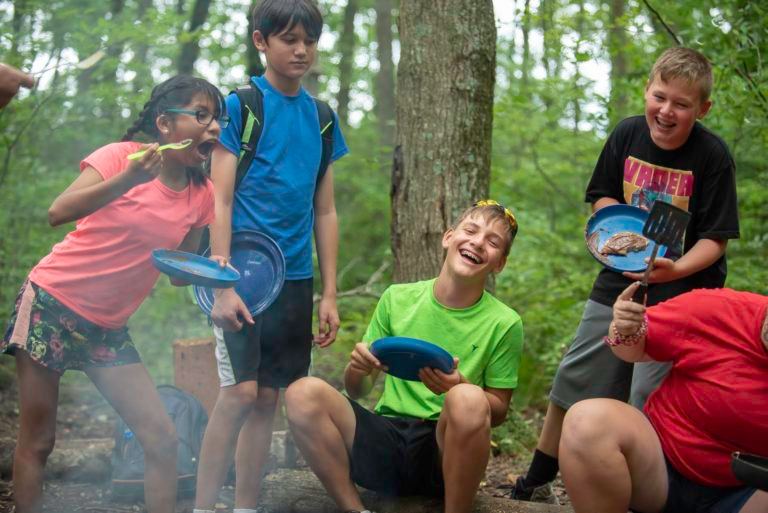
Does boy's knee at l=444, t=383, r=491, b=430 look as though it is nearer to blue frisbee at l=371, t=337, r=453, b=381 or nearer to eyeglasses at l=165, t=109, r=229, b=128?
blue frisbee at l=371, t=337, r=453, b=381

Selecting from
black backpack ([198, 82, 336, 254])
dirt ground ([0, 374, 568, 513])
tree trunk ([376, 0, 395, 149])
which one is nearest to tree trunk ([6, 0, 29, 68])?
dirt ground ([0, 374, 568, 513])

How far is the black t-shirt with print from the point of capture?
3.35m

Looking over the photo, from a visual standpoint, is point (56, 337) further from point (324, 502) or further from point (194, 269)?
point (324, 502)

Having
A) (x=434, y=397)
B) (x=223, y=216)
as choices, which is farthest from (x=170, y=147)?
(x=434, y=397)

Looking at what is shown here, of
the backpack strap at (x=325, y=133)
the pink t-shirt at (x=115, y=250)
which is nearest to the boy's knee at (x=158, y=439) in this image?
the pink t-shirt at (x=115, y=250)

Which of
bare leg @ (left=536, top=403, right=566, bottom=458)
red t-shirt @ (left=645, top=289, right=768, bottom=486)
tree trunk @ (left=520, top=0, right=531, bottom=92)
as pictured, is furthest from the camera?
tree trunk @ (left=520, top=0, right=531, bottom=92)

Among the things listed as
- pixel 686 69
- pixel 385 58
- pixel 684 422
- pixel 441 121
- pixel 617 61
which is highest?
pixel 385 58

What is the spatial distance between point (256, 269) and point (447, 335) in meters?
0.85

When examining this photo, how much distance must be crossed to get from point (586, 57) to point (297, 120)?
8.78ft

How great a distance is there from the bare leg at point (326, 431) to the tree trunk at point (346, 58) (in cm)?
1219

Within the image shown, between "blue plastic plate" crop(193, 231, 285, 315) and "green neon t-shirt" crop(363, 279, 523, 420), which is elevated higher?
"blue plastic plate" crop(193, 231, 285, 315)

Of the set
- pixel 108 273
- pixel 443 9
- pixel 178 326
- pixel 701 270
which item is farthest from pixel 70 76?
pixel 701 270

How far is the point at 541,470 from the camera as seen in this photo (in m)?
3.74

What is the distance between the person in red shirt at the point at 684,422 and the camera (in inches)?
109
